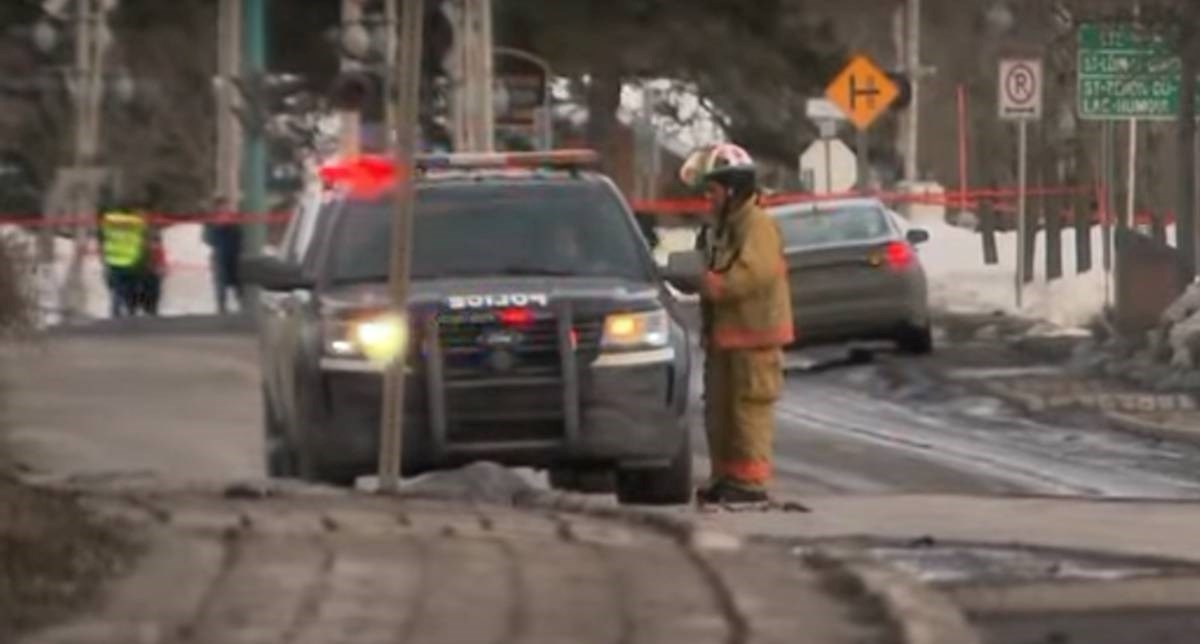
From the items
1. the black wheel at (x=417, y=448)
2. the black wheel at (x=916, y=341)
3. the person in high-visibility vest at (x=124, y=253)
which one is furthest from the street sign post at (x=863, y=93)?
the black wheel at (x=417, y=448)

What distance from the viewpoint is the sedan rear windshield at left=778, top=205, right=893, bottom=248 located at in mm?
29859

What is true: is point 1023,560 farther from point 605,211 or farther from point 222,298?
point 222,298

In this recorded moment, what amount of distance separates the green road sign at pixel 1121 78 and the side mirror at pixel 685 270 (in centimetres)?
1455

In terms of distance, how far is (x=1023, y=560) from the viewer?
36.5ft

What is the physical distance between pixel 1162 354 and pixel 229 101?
21270 mm

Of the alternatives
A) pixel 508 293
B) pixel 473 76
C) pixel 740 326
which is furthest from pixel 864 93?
pixel 740 326

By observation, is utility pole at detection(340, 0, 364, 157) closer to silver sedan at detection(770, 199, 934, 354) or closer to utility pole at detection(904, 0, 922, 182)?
silver sedan at detection(770, 199, 934, 354)

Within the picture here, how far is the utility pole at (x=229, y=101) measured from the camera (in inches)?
1731

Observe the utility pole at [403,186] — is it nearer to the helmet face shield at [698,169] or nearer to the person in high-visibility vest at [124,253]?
the helmet face shield at [698,169]

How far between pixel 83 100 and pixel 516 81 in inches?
258

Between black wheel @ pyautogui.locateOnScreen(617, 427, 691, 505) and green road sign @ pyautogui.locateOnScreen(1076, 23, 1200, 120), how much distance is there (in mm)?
14466

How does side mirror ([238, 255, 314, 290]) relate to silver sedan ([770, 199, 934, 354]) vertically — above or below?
above

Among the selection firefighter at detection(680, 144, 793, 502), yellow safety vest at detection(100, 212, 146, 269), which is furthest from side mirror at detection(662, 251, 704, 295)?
yellow safety vest at detection(100, 212, 146, 269)

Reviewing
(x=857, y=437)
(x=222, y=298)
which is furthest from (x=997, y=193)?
(x=857, y=437)
